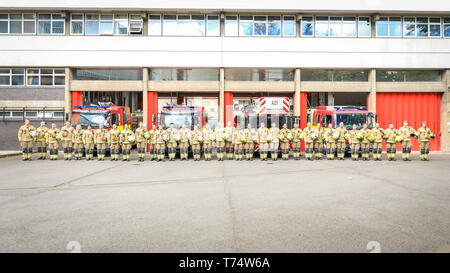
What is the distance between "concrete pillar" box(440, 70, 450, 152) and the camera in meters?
20.7

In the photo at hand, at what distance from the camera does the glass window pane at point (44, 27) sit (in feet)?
67.9

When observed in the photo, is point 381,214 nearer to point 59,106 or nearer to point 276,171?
point 276,171

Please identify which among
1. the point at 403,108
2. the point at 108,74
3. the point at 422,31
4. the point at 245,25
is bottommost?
the point at 403,108

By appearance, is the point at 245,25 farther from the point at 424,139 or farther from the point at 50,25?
the point at 50,25

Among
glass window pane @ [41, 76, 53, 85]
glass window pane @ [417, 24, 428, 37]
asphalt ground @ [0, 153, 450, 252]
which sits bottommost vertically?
asphalt ground @ [0, 153, 450, 252]

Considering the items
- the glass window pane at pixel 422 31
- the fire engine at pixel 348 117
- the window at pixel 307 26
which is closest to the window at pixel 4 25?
the window at pixel 307 26

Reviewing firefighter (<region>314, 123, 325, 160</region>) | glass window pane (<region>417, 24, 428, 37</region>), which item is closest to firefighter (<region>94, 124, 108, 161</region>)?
firefighter (<region>314, 123, 325, 160</region>)

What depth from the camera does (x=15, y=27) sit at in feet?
67.8

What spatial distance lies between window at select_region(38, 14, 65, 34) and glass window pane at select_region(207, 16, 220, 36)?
9868mm

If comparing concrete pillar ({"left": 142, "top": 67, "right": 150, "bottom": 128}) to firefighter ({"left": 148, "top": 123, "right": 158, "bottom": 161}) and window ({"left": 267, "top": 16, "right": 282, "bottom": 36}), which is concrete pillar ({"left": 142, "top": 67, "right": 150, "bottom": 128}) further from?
window ({"left": 267, "top": 16, "right": 282, "bottom": 36})

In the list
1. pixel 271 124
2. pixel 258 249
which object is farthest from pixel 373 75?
pixel 258 249

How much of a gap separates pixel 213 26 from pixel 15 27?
13.4 meters

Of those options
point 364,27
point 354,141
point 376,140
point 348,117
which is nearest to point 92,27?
point 348,117

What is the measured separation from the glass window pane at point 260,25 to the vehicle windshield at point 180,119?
8.72 m
